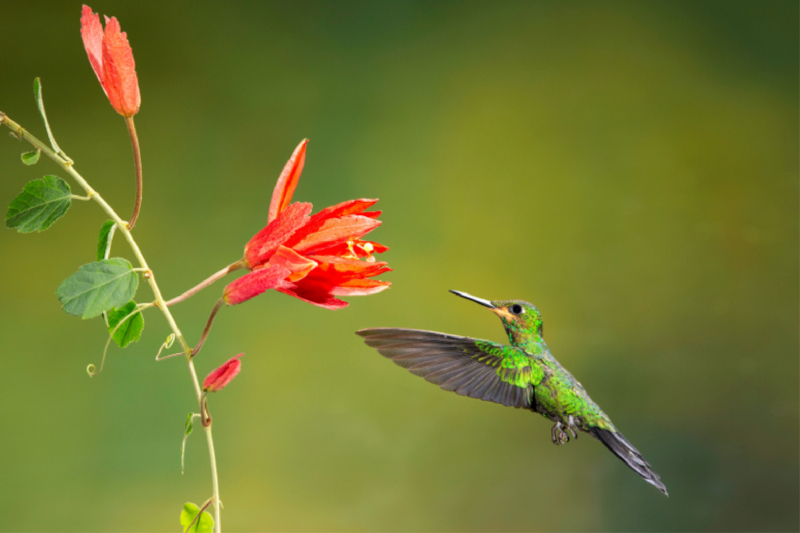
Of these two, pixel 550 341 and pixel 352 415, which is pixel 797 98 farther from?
pixel 352 415

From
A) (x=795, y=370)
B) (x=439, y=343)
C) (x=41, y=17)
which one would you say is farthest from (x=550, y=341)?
(x=41, y=17)

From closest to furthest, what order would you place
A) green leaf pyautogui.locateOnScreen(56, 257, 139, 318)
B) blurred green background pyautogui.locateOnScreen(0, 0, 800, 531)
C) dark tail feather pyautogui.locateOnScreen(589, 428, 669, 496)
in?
green leaf pyautogui.locateOnScreen(56, 257, 139, 318)
dark tail feather pyautogui.locateOnScreen(589, 428, 669, 496)
blurred green background pyautogui.locateOnScreen(0, 0, 800, 531)

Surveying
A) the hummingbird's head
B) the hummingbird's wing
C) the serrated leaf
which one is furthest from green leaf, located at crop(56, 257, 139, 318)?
the hummingbird's head

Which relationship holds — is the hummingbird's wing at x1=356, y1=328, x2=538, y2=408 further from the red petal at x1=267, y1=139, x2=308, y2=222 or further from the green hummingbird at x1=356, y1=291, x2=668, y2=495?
the red petal at x1=267, y1=139, x2=308, y2=222

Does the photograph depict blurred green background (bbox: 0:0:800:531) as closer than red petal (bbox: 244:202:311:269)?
No

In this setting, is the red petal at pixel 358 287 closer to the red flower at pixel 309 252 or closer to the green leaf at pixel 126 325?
the red flower at pixel 309 252

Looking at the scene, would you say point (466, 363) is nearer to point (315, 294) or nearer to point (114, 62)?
point (315, 294)

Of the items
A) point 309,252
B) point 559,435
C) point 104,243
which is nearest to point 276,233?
point 309,252

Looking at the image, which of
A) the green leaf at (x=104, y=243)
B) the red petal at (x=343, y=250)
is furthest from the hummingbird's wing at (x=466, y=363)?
the green leaf at (x=104, y=243)
